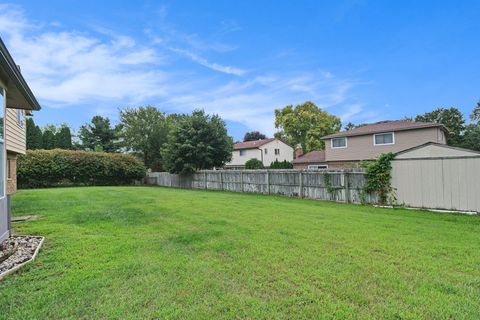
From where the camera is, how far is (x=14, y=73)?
4949 millimetres

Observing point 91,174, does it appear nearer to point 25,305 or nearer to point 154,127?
point 154,127

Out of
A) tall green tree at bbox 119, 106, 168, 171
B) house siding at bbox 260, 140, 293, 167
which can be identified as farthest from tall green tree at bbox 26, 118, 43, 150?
house siding at bbox 260, 140, 293, 167

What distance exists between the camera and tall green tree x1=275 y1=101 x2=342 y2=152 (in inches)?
1679

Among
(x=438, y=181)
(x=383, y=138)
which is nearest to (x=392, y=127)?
(x=383, y=138)

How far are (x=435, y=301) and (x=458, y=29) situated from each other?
14494 mm

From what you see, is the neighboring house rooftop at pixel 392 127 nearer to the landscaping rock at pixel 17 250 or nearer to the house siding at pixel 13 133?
the house siding at pixel 13 133

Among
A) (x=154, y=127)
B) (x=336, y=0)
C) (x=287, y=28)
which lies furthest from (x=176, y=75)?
(x=154, y=127)

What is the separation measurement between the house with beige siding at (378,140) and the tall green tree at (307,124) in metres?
18.1

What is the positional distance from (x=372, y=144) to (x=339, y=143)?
2.72m

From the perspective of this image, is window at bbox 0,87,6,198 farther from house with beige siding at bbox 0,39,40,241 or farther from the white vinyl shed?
the white vinyl shed

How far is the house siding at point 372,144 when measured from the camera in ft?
65.4

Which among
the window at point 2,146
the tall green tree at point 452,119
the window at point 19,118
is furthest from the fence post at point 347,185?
the tall green tree at point 452,119

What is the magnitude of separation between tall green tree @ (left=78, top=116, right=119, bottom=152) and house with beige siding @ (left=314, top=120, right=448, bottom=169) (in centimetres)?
3016

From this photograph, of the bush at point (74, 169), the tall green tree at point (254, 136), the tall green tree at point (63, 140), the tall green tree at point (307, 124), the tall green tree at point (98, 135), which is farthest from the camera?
the tall green tree at point (254, 136)
